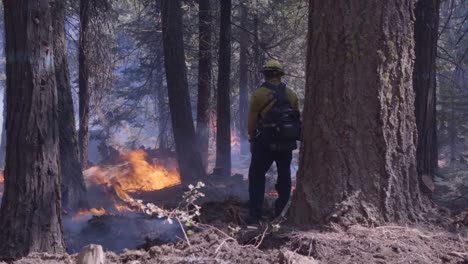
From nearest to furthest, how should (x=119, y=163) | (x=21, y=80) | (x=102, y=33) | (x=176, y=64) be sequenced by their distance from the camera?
(x=21, y=80) → (x=102, y=33) → (x=176, y=64) → (x=119, y=163)

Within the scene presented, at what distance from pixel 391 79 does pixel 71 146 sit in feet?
21.8

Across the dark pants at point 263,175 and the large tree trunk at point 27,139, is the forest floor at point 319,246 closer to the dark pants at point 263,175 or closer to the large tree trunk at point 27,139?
the large tree trunk at point 27,139

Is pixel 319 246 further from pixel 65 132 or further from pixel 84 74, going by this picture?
pixel 84 74

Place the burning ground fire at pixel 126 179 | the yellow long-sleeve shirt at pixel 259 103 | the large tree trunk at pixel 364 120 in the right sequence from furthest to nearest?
the burning ground fire at pixel 126 179, the yellow long-sleeve shirt at pixel 259 103, the large tree trunk at pixel 364 120

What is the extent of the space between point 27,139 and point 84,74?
27.2ft

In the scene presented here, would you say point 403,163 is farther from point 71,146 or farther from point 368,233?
point 71,146

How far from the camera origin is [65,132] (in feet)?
31.5

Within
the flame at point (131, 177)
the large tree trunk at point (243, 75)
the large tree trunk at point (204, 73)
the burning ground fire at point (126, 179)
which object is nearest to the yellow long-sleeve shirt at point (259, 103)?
the burning ground fire at point (126, 179)

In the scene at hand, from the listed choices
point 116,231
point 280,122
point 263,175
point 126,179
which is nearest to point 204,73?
point 126,179

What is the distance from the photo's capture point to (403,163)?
14.9 feet

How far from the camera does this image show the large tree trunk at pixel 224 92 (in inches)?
591

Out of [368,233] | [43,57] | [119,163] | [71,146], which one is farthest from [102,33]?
[368,233]

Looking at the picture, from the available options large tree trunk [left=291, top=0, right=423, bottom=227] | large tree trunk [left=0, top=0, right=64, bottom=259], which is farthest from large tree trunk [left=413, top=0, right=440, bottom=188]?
large tree trunk [left=0, top=0, right=64, bottom=259]

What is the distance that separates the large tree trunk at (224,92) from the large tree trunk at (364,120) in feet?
34.5
